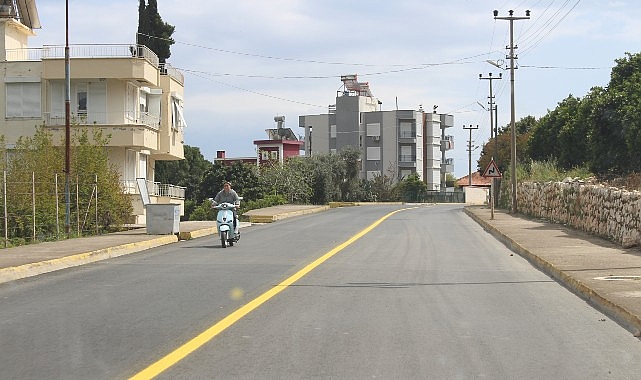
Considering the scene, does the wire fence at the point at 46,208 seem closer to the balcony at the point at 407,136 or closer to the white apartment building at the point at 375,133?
the white apartment building at the point at 375,133

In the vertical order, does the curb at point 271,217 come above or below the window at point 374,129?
below

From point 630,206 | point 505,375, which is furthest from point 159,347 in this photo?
point 630,206

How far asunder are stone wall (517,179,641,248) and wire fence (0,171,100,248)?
1631 centimetres

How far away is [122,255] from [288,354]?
13616 millimetres

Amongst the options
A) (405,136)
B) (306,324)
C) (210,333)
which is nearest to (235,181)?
(306,324)

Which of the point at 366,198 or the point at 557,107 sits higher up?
the point at 557,107

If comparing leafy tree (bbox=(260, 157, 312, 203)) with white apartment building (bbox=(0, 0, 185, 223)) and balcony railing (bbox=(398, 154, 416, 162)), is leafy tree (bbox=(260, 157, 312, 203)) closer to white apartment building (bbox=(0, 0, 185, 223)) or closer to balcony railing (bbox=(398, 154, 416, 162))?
white apartment building (bbox=(0, 0, 185, 223))

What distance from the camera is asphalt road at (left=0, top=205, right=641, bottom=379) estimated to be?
25.3 ft

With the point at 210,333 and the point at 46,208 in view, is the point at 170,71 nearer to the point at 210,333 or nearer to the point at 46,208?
the point at 46,208

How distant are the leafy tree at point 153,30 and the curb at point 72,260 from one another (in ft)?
110

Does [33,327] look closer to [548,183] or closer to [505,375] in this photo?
[505,375]

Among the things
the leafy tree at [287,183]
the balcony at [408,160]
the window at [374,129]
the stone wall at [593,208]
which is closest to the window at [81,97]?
the leafy tree at [287,183]

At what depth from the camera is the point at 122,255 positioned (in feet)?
68.9

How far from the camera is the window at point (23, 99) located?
43812mm
